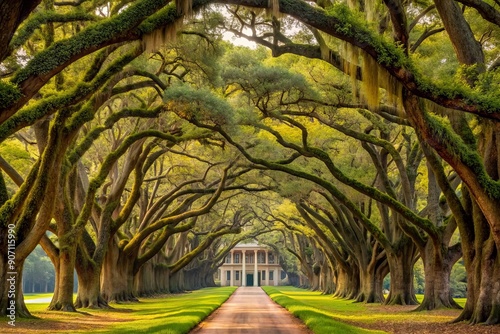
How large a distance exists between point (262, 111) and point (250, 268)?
98.4m

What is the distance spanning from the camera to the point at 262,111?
68.4 ft

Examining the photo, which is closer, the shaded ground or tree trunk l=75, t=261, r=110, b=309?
the shaded ground

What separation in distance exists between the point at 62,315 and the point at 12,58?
909cm

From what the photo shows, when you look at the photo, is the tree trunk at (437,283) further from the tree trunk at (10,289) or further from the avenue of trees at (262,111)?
the tree trunk at (10,289)

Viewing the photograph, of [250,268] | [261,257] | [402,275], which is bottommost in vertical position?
[402,275]

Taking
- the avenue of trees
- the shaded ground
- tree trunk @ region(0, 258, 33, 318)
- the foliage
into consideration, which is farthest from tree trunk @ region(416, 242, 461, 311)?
the foliage

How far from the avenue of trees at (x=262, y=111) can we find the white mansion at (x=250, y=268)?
8112 cm

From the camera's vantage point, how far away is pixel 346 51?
12.3m

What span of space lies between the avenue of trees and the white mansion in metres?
81.1

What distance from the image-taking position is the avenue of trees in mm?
11750

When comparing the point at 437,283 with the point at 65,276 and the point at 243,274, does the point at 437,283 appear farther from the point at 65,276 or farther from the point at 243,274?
the point at 243,274

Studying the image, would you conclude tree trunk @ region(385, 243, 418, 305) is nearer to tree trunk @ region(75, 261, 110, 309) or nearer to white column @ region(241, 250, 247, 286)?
tree trunk @ region(75, 261, 110, 309)

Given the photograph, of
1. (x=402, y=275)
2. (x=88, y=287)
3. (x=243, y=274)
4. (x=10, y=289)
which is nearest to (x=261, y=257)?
(x=243, y=274)

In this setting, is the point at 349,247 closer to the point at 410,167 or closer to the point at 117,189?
the point at 410,167
